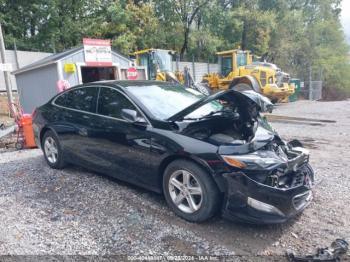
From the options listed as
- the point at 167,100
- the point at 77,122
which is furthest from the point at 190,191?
the point at 77,122

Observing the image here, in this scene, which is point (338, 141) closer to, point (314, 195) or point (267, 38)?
point (314, 195)

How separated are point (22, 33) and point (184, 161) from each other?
77.9 ft

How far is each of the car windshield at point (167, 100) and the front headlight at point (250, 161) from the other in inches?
33.7

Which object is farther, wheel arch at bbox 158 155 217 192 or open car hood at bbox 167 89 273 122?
open car hood at bbox 167 89 273 122

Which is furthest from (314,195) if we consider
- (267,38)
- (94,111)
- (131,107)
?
(267,38)

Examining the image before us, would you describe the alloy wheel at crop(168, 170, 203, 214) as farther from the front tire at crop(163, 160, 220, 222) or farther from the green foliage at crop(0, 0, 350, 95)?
the green foliage at crop(0, 0, 350, 95)

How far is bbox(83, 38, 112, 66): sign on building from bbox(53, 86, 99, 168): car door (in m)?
8.36

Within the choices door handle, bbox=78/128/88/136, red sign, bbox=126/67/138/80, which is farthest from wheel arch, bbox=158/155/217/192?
red sign, bbox=126/67/138/80

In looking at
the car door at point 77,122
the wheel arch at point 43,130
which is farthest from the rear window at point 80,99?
the wheel arch at point 43,130

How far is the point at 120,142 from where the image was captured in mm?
4043

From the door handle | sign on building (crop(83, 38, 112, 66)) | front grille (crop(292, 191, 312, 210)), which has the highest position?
sign on building (crop(83, 38, 112, 66))

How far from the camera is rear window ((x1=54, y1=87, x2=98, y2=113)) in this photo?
4.67 meters

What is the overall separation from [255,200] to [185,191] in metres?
0.78

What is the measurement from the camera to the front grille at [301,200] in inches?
124
